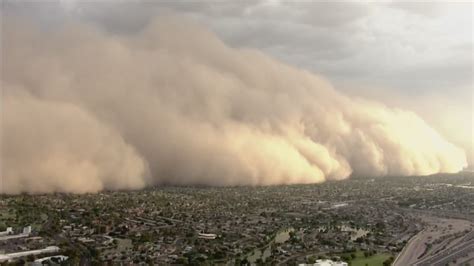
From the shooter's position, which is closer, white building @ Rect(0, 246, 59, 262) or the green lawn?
white building @ Rect(0, 246, 59, 262)

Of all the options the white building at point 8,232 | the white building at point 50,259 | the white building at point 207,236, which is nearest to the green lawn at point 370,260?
the white building at point 207,236

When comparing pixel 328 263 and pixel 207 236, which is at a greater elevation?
pixel 207 236

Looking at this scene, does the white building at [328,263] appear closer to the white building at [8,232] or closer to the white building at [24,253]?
the white building at [24,253]

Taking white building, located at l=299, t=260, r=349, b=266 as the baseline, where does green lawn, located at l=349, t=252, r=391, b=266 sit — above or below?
below

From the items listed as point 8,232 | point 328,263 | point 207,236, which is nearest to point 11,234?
point 8,232

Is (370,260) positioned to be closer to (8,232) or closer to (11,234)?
(11,234)

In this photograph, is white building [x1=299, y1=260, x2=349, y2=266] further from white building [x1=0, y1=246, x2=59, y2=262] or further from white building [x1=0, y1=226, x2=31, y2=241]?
white building [x1=0, y1=226, x2=31, y2=241]

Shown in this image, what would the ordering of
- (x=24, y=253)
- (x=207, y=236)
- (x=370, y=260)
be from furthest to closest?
(x=207, y=236), (x=370, y=260), (x=24, y=253)

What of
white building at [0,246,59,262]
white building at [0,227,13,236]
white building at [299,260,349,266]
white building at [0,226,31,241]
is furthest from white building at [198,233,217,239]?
white building at [0,227,13,236]
